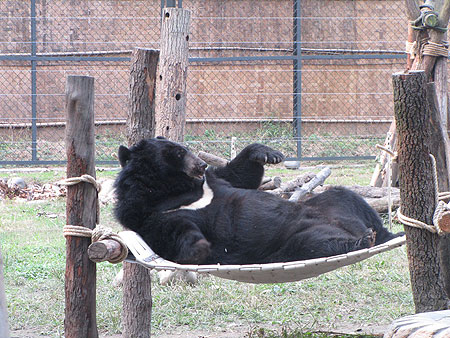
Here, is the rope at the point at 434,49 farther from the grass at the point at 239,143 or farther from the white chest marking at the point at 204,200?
the grass at the point at 239,143

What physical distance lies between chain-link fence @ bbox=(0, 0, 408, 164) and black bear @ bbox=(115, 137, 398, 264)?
6949mm

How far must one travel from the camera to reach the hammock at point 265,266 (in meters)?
2.70

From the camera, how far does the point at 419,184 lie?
8.68 feet

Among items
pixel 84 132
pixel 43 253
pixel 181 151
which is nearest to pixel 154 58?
pixel 181 151

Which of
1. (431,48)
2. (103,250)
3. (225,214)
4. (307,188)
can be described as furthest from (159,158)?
(431,48)

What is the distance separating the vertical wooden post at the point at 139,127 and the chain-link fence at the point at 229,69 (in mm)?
7185

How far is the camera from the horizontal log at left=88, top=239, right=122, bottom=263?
270 centimetres

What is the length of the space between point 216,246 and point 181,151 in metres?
0.59

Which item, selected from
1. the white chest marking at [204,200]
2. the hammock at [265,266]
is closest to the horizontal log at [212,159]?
the white chest marking at [204,200]

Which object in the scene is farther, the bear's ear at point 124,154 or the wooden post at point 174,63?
the wooden post at point 174,63

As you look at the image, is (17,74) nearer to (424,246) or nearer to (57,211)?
(57,211)

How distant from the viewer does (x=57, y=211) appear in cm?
735

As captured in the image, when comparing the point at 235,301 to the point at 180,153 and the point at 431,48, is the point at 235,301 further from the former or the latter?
the point at 431,48

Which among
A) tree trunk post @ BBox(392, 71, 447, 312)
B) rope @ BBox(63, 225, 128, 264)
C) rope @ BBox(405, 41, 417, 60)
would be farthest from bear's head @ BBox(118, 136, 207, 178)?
rope @ BBox(405, 41, 417, 60)
